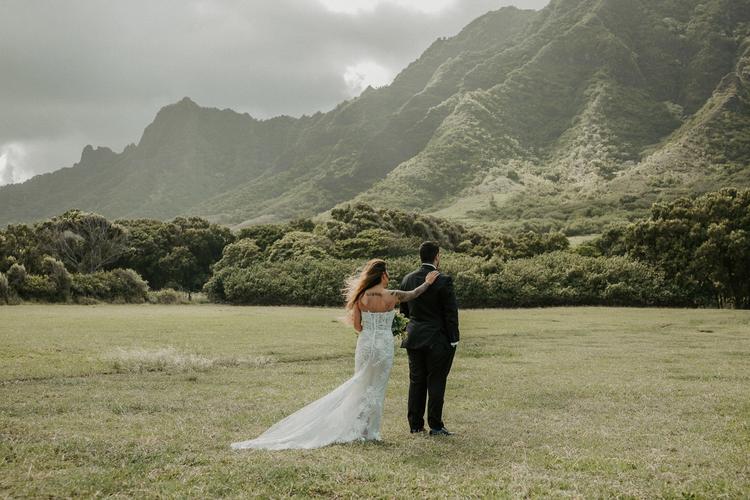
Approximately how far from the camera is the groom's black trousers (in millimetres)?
10523

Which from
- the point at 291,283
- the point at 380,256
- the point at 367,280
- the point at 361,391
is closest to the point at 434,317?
the point at 367,280

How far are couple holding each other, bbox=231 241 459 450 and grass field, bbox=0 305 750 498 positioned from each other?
1.73 feet

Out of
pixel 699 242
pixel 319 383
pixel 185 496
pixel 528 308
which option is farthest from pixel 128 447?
pixel 699 242

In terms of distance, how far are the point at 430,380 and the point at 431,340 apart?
73 cm

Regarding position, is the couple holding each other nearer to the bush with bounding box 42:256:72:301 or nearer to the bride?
the bride

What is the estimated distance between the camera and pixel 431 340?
10484 millimetres

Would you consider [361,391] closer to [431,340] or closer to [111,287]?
[431,340]

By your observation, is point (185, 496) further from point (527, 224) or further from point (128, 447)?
point (527, 224)

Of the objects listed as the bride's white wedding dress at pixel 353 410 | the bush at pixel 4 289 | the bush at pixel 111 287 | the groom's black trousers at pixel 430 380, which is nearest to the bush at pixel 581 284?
the bush at pixel 111 287

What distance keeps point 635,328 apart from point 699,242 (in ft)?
84.4

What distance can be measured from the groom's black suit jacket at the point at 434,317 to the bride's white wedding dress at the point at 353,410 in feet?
1.40

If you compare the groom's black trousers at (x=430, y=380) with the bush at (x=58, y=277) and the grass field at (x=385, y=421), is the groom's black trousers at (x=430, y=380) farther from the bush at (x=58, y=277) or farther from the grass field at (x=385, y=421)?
the bush at (x=58, y=277)

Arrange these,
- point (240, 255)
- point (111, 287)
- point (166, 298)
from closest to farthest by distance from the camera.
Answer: point (111, 287) < point (166, 298) < point (240, 255)

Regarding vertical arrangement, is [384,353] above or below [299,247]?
below
